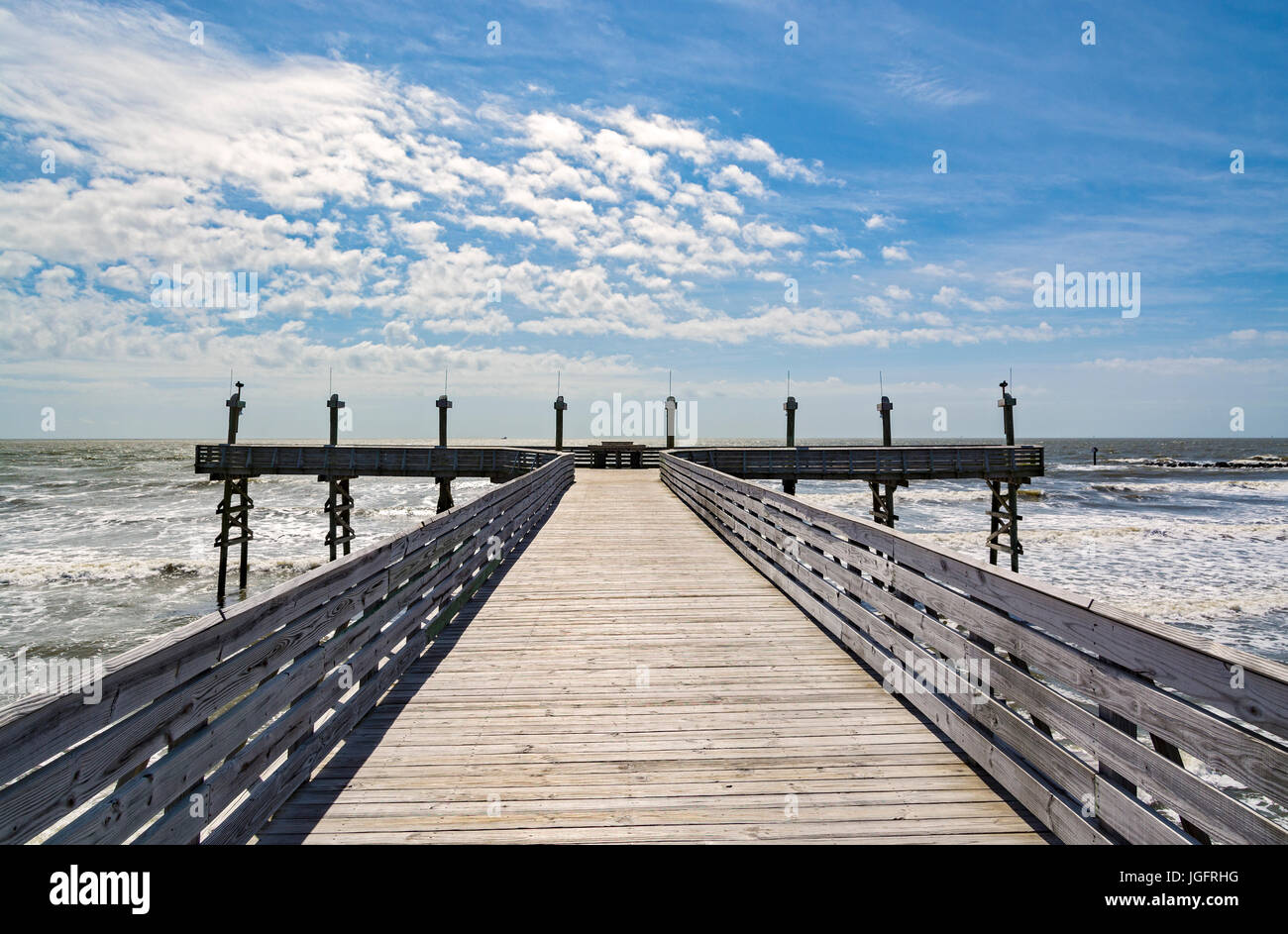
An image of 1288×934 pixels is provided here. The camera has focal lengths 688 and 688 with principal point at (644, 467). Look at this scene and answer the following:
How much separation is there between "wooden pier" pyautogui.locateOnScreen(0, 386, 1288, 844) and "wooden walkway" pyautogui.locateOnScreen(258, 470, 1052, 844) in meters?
0.02

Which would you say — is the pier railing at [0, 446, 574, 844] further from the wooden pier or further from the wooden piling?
the wooden piling

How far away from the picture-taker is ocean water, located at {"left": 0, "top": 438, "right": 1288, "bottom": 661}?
19.0 meters

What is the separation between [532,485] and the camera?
44.5 feet

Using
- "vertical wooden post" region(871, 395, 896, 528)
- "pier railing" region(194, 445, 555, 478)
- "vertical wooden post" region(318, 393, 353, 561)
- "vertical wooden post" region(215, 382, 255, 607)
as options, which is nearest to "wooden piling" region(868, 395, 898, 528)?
"vertical wooden post" region(871, 395, 896, 528)

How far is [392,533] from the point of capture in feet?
45.1

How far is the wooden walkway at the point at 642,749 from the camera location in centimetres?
328

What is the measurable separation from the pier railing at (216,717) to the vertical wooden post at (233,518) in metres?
20.3

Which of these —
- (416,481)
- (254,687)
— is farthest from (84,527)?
(254,687)

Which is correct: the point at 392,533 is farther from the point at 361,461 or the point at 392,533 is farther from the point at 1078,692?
the point at 361,461

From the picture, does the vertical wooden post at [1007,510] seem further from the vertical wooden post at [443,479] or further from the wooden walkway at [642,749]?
the vertical wooden post at [443,479]
